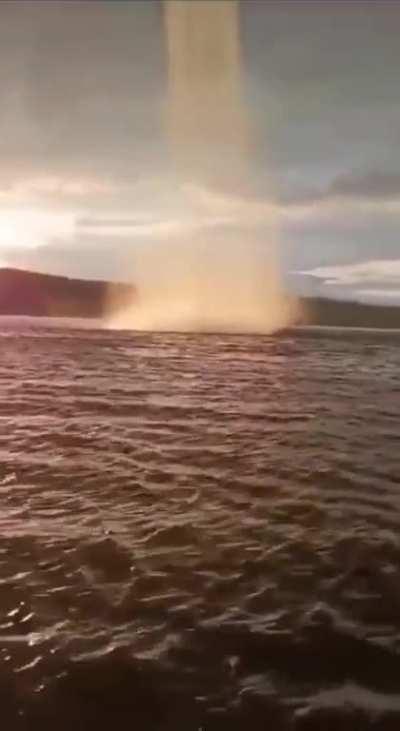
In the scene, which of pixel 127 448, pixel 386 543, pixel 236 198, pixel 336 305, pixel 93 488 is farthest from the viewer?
pixel 336 305

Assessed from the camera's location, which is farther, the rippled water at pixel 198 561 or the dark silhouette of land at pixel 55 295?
the dark silhouette of land at pixel 55 295

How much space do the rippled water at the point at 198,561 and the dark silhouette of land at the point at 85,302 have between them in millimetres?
2051

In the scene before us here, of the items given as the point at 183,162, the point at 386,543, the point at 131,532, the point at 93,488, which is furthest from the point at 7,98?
the point at 386,543

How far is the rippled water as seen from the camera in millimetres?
1693

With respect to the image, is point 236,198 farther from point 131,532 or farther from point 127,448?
point 131,532

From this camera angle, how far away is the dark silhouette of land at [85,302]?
22.4 feet

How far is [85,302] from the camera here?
7.50m

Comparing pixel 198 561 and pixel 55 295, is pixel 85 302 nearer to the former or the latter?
pixel 55 295

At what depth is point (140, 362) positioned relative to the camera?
6.20 m

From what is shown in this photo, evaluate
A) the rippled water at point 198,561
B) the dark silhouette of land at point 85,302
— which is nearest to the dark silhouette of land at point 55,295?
the dark silhouette of land at point 85,302

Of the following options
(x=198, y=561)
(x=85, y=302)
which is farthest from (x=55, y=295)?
(x=198, y=561)

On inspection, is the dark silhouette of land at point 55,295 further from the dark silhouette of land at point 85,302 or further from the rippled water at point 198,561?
the rippled water at point 198,561

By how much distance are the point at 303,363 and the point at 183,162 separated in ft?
5.84

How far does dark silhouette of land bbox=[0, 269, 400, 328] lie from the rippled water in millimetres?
2051
